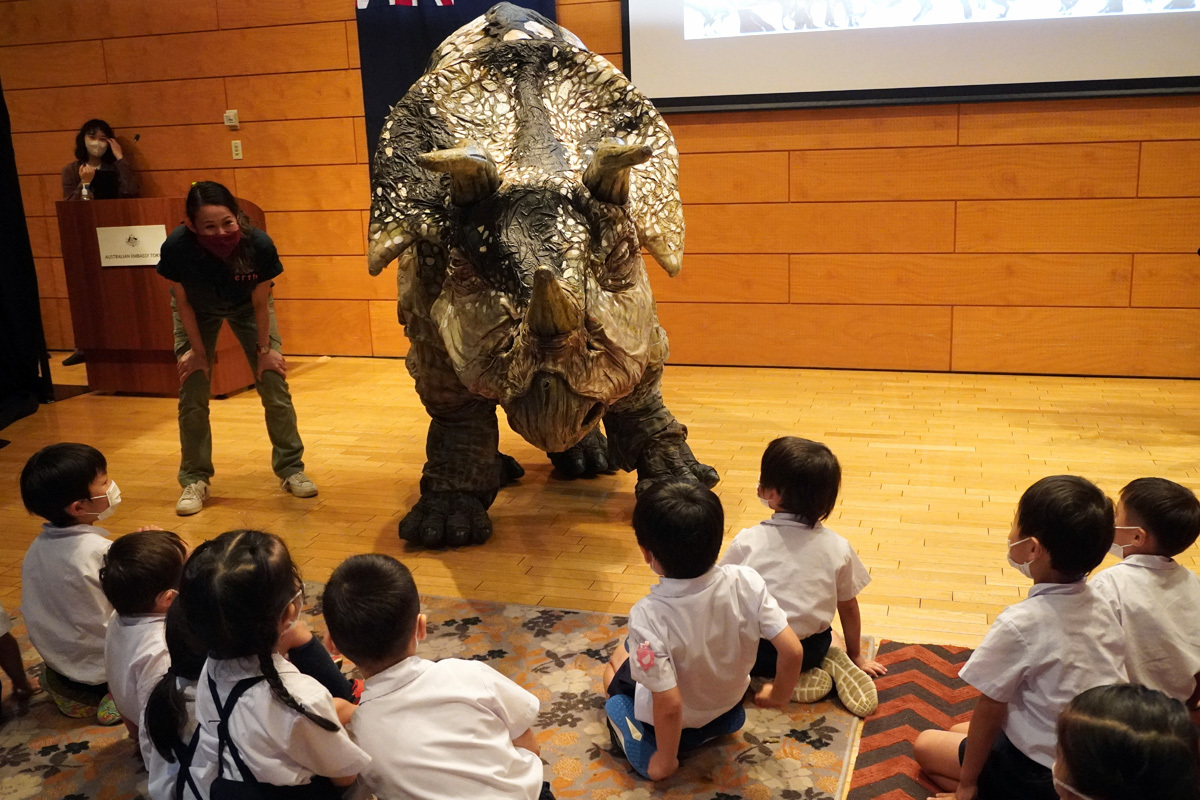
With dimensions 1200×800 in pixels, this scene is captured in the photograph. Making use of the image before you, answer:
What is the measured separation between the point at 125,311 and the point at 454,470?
11.4ft

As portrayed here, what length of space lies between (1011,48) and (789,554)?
4.43 metres

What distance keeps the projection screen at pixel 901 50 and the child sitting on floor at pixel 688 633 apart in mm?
4536

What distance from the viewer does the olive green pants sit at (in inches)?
163

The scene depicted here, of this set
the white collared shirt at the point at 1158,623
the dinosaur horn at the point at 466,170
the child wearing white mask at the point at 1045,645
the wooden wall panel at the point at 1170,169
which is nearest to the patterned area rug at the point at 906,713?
the child wearing white mask at the point at 1045,645

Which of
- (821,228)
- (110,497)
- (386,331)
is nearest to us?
(110,497)

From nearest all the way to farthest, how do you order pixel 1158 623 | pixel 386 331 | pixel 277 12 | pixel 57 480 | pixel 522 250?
pixel 1158 623 → pixel 57 480 → pixel 522 250 → pixel 277 12 → pixel 386 331

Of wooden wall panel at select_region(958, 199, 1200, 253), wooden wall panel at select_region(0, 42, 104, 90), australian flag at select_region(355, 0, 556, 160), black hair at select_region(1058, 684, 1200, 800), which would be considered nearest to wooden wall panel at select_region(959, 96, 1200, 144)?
wooden wall panel at select_region(958, 199, 1200, 253)

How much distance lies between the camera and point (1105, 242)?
576cm

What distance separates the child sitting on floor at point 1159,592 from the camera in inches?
77.0

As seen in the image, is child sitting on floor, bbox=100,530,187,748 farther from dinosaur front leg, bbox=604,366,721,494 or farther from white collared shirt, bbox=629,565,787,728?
dinosaur front leg, bbox=604,366,721,494

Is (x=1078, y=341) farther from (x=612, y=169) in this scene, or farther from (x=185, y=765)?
(x=185, y=765)

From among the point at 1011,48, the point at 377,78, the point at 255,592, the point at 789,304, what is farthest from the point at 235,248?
the point at 1011,48

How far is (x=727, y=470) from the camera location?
14.1 ft

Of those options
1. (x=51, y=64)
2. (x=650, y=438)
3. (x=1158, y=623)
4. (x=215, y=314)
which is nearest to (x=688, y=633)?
(x=1158, y=623)
